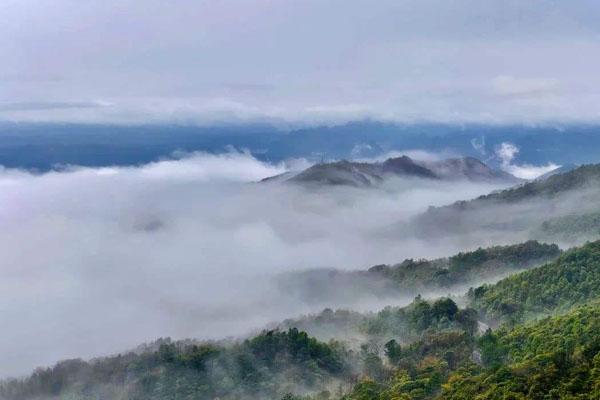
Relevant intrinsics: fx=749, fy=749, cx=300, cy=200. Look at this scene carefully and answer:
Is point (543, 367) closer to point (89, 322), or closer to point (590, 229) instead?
point (590, 229)

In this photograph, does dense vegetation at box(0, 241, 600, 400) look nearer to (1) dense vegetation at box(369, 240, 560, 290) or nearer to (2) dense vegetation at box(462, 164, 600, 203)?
(1) dense vegetation at box(369, 240, 560, 290)

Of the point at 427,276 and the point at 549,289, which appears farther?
the point at 427,276

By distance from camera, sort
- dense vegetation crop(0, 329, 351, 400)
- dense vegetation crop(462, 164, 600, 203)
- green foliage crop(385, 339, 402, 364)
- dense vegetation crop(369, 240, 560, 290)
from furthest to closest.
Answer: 1. dense vegetation crop(462, 164, 600, 203)
2. dense vegetation crop(369, 240, 560, 290)
3. green foliage crop(385, 339, 402, 364)
4. dense vegetation crop(0, 329, 351, 400)

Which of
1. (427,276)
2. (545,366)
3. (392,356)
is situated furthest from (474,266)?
(545,366)

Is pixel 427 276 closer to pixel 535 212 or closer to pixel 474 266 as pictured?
pixel 474 266

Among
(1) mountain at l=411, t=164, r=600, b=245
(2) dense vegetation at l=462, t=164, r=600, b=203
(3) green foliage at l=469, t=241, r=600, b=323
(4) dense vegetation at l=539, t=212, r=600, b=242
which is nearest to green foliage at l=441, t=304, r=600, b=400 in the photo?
(3) green foliage at l=469, t=241, r=600, b=323

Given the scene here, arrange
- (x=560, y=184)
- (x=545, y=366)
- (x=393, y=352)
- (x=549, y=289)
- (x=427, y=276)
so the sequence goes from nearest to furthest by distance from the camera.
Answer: (x=545, y=366)
(x=393, y=352)
(x=549, y=289)
(x=427, y=276)
(x=560, y=184)

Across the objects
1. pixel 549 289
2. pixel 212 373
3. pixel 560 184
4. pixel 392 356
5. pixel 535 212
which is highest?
pixel 560 184

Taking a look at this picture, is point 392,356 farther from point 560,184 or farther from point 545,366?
point 560,184

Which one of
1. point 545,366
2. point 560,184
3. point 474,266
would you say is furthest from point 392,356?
point 560,184

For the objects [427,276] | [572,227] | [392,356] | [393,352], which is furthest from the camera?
[572,227]

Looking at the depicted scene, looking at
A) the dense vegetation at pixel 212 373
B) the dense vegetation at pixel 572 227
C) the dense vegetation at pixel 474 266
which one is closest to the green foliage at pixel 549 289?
the dense vegetation at pixel 474 266

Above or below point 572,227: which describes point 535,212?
below
